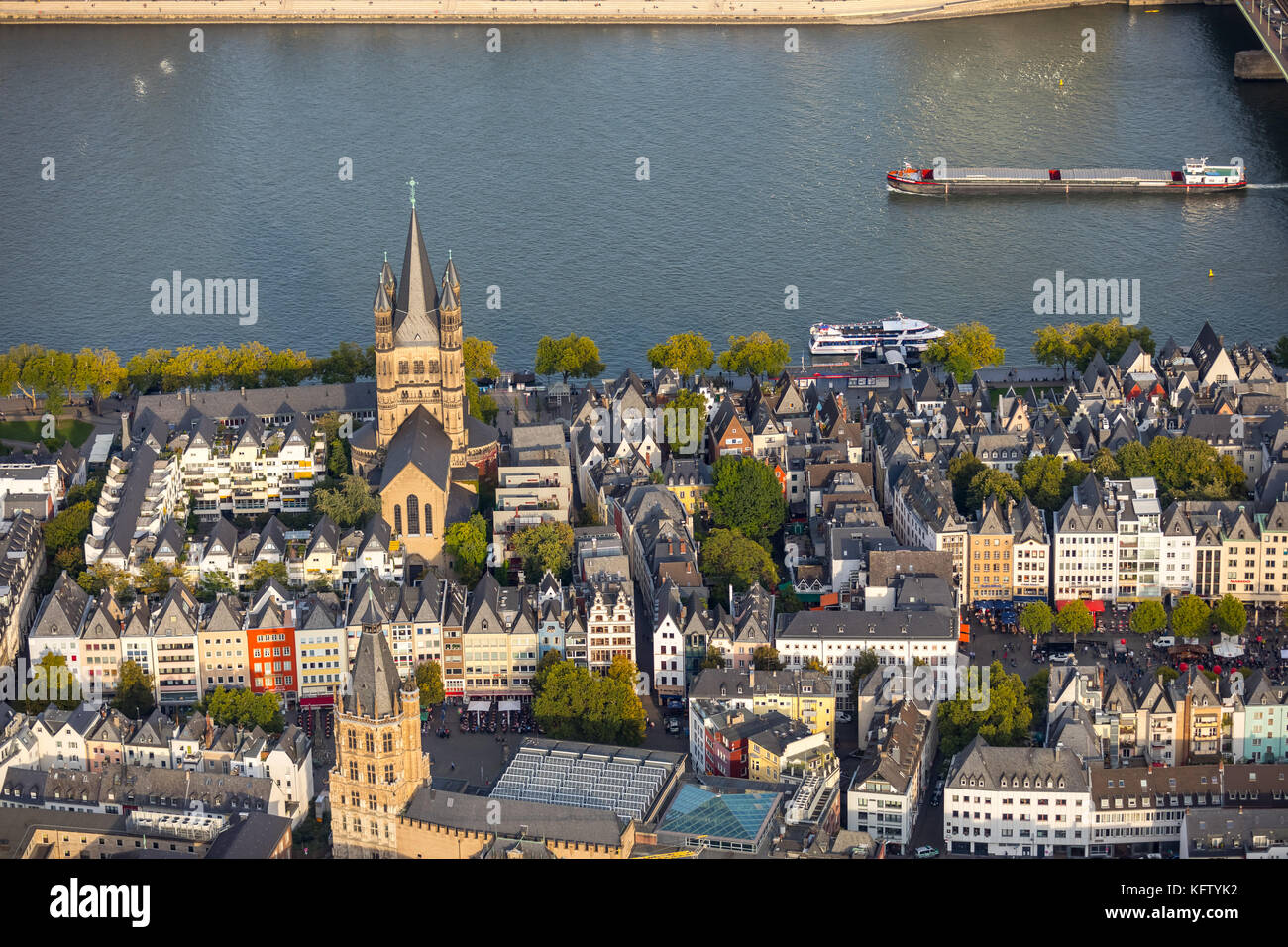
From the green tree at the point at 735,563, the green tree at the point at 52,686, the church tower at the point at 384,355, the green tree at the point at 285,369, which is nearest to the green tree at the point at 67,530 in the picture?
the green tree at the point at 52,686

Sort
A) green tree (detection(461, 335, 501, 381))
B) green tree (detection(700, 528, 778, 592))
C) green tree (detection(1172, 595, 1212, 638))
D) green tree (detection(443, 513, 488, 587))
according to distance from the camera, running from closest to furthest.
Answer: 1. green tree (detection(1172, 595, 1212, 638))
2. green tree (detection(700, 528, 778, 592))
3. green tree (detection(443, 513, 488, 587))
4. green tree (detection(461, 335, 501, 381))

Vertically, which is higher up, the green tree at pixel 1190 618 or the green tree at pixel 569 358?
the green tree at pixel 569 358

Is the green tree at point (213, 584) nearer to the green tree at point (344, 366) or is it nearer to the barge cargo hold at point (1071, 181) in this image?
the green tree at point (344, 366)

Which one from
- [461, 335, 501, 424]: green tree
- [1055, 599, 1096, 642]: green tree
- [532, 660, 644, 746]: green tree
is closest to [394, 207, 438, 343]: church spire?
[461, 335, 501, 424]: green tree

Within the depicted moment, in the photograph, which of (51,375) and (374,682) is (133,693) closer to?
(374,682)

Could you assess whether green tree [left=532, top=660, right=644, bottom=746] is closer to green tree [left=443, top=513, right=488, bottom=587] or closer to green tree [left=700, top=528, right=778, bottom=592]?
green tree [left=700, top=528, right=778, bottom=592]
